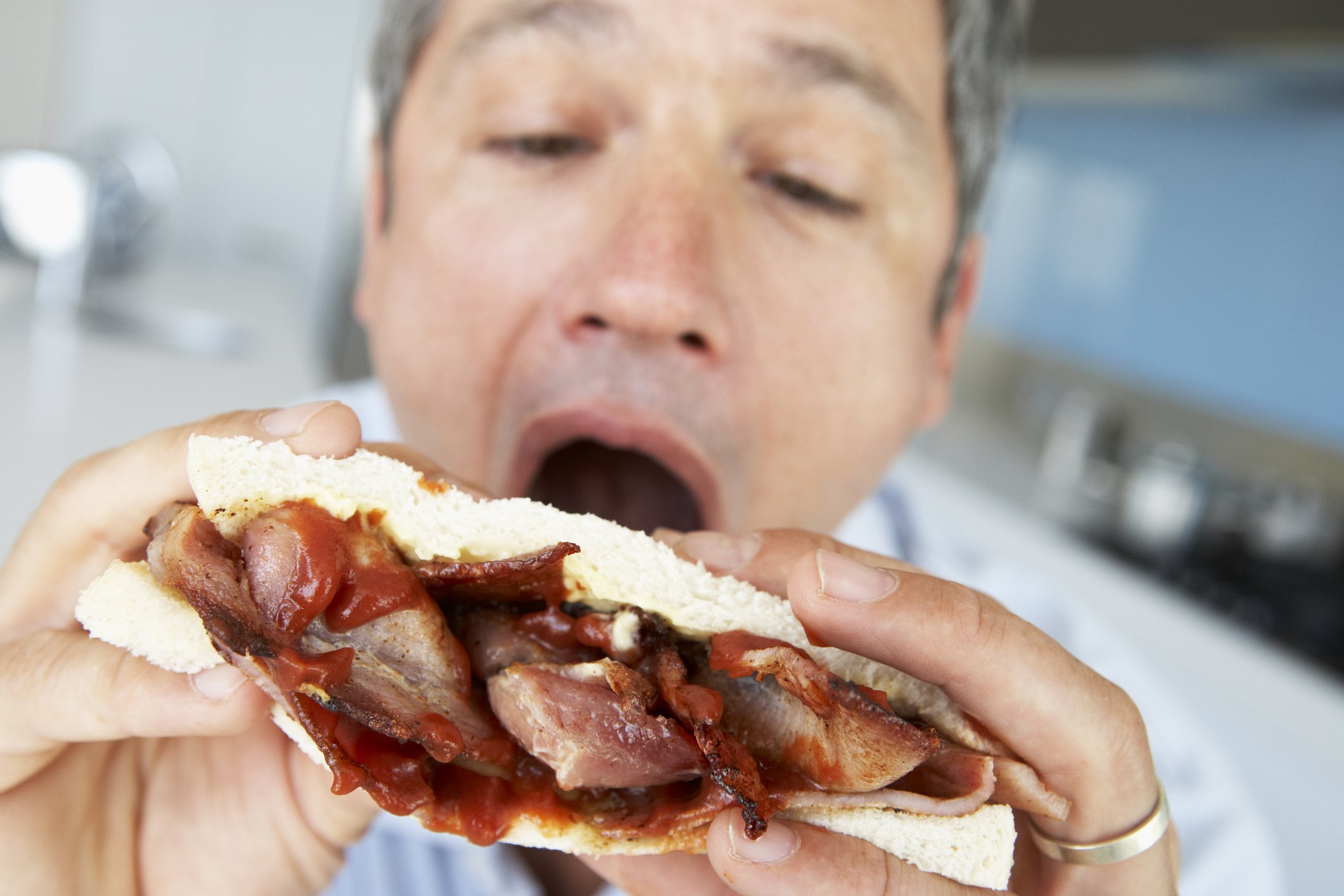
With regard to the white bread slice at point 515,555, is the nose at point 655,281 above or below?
above

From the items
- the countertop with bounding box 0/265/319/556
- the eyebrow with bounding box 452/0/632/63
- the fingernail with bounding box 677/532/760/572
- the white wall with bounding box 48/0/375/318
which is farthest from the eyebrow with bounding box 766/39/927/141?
the white wall with bounding box 48/0/375/318

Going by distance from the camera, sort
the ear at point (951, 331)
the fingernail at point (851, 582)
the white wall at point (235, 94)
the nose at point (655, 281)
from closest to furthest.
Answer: the fingernail at point (851, 582)
the nose at point (655, 281)
the ear at point (951, 331)
the white wall at point (235, 94)

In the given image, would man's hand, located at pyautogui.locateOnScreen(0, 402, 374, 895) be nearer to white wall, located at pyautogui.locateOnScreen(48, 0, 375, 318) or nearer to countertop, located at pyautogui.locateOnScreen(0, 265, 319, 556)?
countertop, located at pyautogui.locateOnScreen(0, 265, 319, 556)

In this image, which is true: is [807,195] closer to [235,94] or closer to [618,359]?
[618,359]

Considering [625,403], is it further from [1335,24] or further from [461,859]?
[1335,24]

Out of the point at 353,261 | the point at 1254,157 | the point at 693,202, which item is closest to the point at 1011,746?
the point at 693,202

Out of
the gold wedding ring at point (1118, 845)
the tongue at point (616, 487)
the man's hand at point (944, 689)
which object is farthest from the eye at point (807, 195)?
the gold wedding ring at point (1118, 845)

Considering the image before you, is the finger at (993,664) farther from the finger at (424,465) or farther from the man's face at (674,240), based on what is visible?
the man's face at (674,240)

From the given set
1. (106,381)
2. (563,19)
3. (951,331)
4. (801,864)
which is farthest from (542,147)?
(106,381)
